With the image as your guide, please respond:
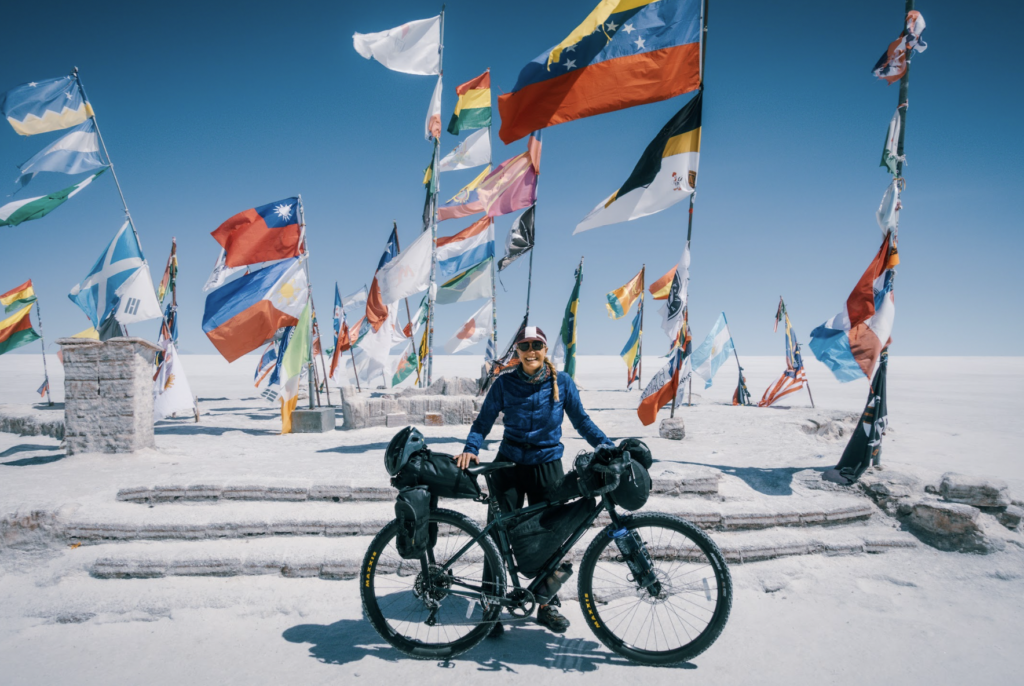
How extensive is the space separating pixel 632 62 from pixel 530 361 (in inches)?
148

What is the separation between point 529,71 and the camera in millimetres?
5191

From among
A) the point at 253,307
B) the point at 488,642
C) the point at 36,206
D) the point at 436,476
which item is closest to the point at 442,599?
the point at 488,642

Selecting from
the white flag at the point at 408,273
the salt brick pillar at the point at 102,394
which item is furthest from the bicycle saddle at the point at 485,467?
the white flag at the point at 408,273

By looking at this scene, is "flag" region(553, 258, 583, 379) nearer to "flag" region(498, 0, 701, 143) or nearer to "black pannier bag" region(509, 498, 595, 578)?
"flag" region(498, 0, 701, 143)

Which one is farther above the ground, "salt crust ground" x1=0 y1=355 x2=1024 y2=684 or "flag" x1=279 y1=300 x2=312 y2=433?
"flag" x1=279 y1=300 x2=312 y2=433

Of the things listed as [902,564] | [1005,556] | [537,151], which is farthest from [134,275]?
[1005,556]

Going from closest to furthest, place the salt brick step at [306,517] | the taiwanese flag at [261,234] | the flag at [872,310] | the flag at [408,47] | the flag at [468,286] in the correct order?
1. the salt brick step at [306,517]
2. the flag at [872,310]
3. the taiwanese flag at [261,234]
4. the flag at [408,47]
5. the flag at [468,286]

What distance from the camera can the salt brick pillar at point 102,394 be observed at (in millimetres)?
6621

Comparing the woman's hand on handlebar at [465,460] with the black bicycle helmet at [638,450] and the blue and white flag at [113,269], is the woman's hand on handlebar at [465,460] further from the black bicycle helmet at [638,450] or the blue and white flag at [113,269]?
the blue and white flag at [113,269]

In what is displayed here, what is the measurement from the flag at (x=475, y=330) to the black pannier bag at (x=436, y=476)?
1079 cm

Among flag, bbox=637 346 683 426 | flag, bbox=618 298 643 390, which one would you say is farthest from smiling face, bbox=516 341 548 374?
flag, bbox=618 298 643 390

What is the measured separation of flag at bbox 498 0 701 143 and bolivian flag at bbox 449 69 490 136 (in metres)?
6.29

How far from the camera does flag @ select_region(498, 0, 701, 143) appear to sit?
4910 mm

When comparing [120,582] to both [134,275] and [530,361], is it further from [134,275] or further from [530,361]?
[134,275]
